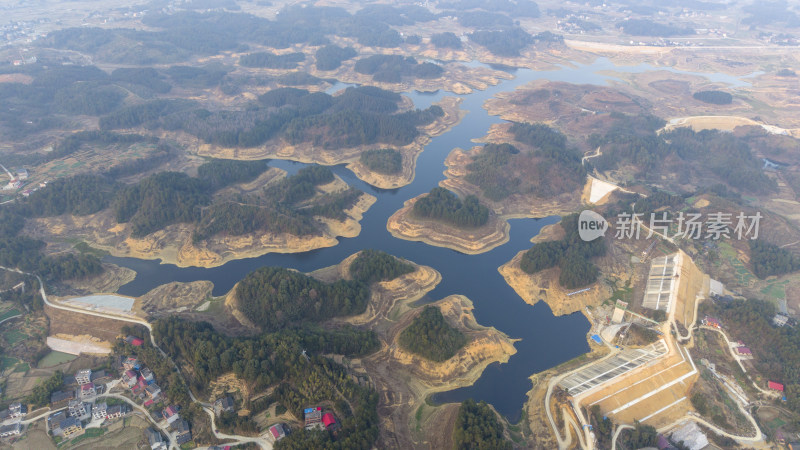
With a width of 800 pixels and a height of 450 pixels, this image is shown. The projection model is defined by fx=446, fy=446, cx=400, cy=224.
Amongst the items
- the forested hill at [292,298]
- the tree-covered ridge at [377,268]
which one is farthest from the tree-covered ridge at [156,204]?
the tree-covered ridge at [377,268]

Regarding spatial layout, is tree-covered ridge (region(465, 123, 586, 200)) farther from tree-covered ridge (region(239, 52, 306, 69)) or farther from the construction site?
tree-covered ridge (region(239, 52, 306, 69))

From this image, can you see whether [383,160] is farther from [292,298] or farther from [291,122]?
[292,298]

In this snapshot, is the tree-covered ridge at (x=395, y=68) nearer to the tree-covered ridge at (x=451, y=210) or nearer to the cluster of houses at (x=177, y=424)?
the tree-covered ridge at (x=451, y=210)

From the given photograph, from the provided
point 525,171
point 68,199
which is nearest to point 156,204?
point 68,199

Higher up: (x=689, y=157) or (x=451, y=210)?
(x=451, y=210)

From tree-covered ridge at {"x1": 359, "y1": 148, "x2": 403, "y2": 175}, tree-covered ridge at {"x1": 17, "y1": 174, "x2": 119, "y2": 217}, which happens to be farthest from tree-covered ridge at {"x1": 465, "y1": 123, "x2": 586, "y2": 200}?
tree-covered ridge at {"x1": 17, "y1": 174, "x2": 119, "y2": 217}

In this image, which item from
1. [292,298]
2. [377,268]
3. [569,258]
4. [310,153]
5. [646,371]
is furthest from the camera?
[310,153]

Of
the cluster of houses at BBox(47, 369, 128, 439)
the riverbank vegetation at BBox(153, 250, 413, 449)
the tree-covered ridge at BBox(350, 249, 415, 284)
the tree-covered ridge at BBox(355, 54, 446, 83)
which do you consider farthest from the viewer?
the tree-covered ridge at BBox(355, 54, 446, 83)
